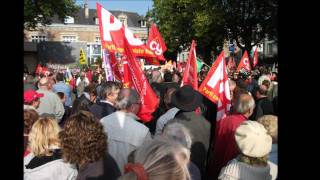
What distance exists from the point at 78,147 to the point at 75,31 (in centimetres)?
7279

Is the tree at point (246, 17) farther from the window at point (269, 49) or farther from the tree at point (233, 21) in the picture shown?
the window at point (269, 49)

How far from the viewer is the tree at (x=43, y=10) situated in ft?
113

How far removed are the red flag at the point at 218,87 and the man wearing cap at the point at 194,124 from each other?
0.96m

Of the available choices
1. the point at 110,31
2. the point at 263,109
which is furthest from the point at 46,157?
the point at 263,109

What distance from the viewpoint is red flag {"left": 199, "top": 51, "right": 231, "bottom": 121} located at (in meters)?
5.38

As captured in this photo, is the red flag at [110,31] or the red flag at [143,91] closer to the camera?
the red flag at [143,91]

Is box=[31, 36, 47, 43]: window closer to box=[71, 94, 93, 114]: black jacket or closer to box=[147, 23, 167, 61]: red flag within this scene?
box=[147, 23, 167, 61]: red flag

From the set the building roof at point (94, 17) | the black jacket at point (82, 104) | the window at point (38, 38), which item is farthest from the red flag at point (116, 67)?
the building roof at point (94, 17)

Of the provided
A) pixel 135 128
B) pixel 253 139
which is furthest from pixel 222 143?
pixel 253 139

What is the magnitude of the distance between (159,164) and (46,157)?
1.45 meters

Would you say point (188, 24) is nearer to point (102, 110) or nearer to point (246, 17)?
point (246, 17)

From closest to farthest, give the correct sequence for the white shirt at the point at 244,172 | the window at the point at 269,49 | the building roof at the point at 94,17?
the white shirt at the point at 244,172
the window at the point at 269,49
the building roof at the point at 94,17

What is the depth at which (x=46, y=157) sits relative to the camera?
310cm
